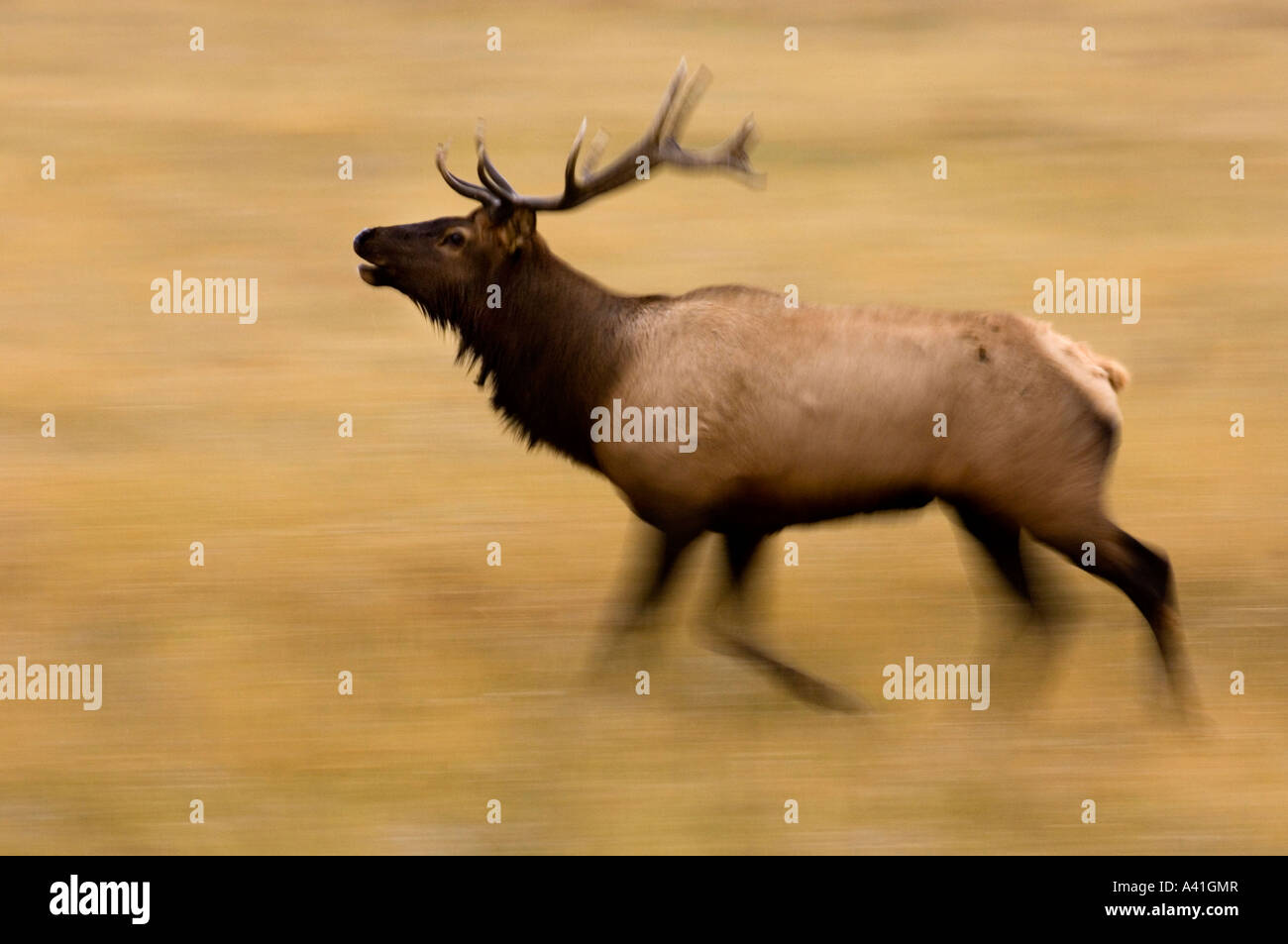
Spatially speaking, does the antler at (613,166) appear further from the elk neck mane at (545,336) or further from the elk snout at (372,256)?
the elk snout at (372,256)

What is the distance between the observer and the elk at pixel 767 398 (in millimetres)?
7301

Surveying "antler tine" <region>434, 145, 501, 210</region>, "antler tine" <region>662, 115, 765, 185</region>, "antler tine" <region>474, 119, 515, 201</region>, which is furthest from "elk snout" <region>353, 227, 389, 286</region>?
"antler tine" <region>662, 115, 765, 185</region>

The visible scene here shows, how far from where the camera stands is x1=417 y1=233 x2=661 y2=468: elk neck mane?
7828 millimetres

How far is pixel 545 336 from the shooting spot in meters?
7.90

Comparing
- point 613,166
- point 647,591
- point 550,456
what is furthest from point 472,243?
point 550,456

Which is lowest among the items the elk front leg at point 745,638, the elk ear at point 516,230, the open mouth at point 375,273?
the elk front leg at point 745,638

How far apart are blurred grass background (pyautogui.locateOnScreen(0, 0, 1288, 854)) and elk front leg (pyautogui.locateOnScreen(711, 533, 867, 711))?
10 centimetres

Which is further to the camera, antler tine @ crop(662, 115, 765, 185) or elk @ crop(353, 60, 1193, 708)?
antler tine @ crop(662, 115, 765, 185)

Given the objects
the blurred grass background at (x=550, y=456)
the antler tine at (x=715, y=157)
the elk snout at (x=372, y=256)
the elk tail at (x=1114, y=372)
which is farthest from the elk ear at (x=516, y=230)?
the elk tail at (x=1114, y=372)

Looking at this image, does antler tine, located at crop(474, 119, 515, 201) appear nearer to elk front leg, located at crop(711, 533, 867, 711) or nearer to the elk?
the elk

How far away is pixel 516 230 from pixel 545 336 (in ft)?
1.45

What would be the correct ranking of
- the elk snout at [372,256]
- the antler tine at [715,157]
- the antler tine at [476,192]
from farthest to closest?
1. the antler tine at [715,157]
2. the elk snout at [372,256]
3. the antler tine at [476,192]

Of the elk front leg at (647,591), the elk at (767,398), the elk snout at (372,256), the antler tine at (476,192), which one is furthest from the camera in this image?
the elk snout at (372,256)

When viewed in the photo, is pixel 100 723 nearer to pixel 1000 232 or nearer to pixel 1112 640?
pixel 1112 640
